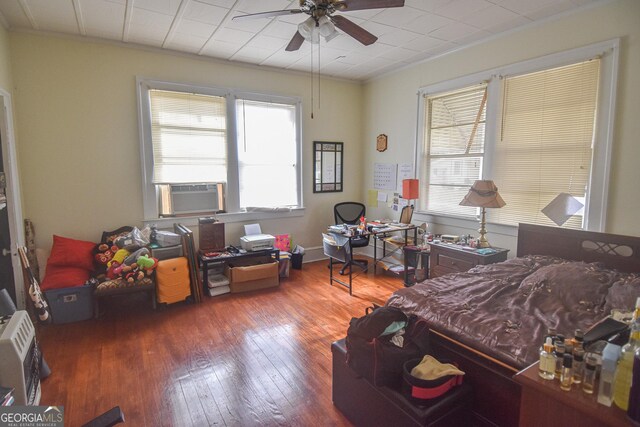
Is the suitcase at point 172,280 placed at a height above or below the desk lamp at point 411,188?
below

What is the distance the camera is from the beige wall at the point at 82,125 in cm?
346

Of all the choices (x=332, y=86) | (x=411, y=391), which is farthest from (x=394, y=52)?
(x=411, y=391)

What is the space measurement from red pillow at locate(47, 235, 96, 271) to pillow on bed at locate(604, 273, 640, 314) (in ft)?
14.0

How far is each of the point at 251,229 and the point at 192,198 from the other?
0.83 metres

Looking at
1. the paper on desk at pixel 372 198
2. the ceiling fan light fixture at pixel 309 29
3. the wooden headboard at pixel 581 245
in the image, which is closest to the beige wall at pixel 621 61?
the wooden headboard at pixel 581 245

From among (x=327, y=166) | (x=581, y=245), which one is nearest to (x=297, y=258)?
(x=327, y=166)

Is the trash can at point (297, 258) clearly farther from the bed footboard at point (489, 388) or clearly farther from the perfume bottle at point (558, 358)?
the perfume bottle at point (558, 358)

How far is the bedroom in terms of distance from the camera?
9.33 ft

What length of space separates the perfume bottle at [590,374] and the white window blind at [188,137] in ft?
13.5

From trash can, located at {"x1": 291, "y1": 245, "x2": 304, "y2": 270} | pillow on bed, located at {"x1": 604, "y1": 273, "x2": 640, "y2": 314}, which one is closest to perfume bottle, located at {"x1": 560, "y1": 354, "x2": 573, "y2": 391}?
pillow on bed, located at {"x1": 604, "y1": 273, "x2": 640, "y2": 314}

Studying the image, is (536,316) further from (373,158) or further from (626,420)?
(373,158)

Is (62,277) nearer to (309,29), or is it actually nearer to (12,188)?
(12,188)

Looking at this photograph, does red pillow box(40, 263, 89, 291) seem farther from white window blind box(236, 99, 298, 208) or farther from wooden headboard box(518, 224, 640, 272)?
wooden headboard box(518, 224, 640, 272)

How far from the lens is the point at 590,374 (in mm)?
1087
